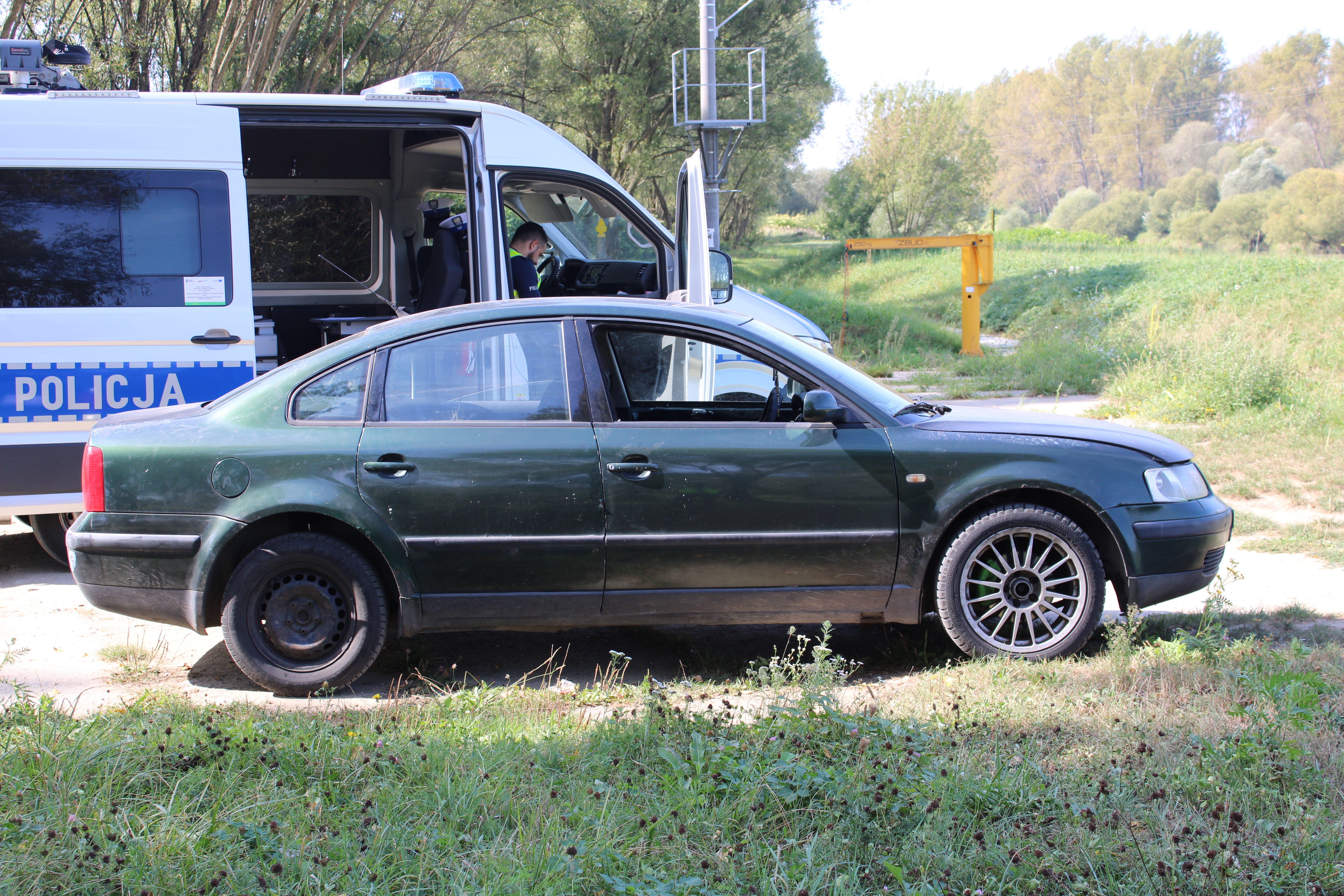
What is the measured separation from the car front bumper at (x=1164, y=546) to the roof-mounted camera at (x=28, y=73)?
5.91m

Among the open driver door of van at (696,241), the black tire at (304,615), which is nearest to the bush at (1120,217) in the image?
the open driver door of van at (696,241)

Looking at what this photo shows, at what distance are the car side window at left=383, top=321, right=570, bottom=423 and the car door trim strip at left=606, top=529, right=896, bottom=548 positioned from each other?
1.85ft

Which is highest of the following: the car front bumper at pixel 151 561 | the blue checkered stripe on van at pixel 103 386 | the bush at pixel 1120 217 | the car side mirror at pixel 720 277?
the bush at pixel 1120 217

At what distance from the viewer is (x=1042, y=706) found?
381 centimetres

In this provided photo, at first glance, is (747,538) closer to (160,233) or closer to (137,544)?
(137,544)

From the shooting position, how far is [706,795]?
10.0ft

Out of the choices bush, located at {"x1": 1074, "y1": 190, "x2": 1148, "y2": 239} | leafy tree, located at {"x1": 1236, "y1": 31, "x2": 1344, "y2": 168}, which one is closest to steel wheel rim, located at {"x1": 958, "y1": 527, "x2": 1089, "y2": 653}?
bush, located at {"x1": 1074, "y1": 190, "x2": 1148, "y2": 239}

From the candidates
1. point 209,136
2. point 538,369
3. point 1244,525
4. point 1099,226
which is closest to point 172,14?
point 209,136

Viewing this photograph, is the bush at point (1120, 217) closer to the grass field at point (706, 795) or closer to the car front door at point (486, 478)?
the car front door at point (486, 478)

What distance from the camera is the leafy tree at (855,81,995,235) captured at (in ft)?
179

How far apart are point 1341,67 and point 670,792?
115873 mm

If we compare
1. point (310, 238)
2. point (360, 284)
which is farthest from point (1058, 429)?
point (310, 238)

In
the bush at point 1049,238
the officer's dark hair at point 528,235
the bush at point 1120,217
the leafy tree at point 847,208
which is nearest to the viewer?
the officer's dark hair at point 528,235

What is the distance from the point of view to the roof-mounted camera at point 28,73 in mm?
5902
